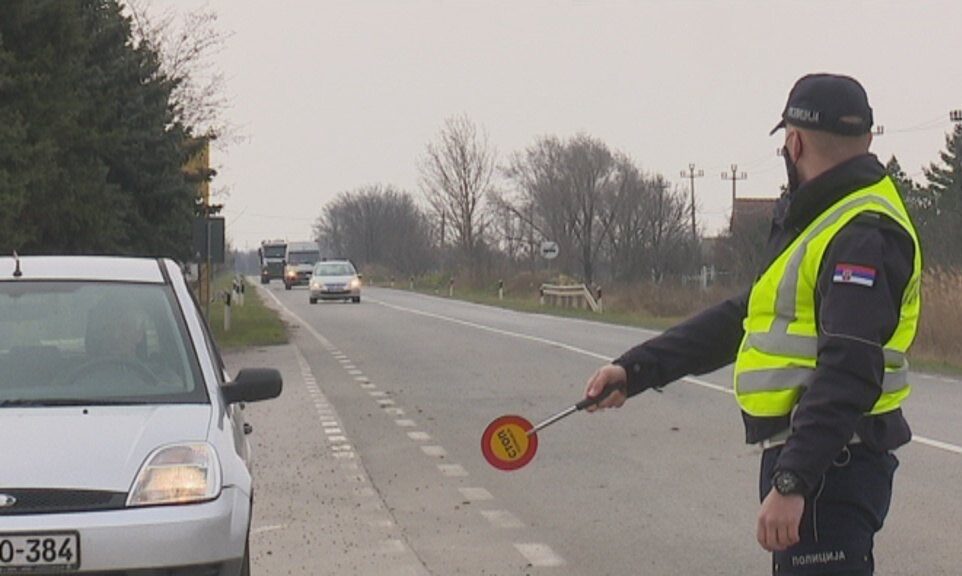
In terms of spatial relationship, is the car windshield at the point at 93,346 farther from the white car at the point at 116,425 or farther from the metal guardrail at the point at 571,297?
the metal guardrail at the point at 571,297

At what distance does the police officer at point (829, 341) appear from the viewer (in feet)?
11.8

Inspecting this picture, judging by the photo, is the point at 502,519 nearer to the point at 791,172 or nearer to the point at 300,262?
the point at 791,172

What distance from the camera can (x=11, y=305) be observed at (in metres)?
7.18

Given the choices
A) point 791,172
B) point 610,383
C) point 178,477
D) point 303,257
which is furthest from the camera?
point 303,257

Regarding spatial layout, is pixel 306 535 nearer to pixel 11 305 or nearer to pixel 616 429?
pixel 11 305

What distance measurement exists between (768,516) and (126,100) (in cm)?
3296

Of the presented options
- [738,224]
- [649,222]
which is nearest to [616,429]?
[738,224]

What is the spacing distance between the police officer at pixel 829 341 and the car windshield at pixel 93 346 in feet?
11.1

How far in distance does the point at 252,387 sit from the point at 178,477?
105 centimetres

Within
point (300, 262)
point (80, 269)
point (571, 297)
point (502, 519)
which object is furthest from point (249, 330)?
point (300, 262)

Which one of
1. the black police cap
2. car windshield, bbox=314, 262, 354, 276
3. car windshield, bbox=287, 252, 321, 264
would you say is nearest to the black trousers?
the black police cap

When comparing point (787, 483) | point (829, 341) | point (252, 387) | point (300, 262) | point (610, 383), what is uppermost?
point (829, 341)

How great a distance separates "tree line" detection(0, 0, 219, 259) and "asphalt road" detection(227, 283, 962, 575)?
8.38m

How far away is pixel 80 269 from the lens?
24.7 feet
